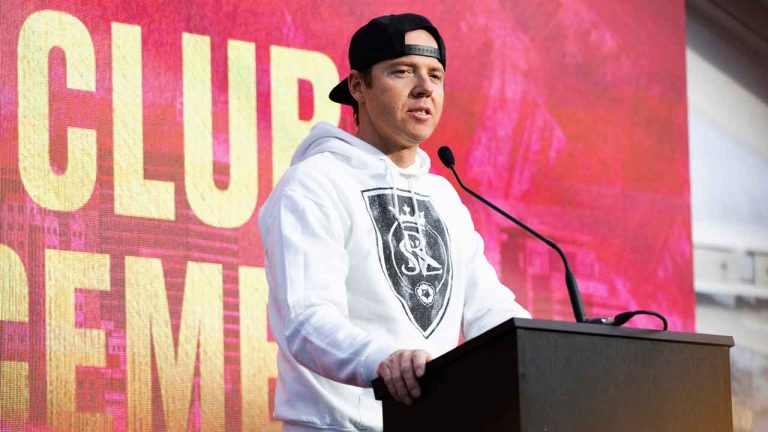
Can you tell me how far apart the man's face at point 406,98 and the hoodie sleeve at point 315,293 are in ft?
1.11

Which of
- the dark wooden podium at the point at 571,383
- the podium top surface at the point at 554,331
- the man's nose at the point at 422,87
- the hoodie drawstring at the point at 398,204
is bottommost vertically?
the dark wooden podium at the point at 571,383

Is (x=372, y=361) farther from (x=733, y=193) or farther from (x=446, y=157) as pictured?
(x=733, y=193)

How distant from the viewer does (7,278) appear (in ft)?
10.5

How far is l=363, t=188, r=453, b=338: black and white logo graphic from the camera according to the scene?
8.68 ft

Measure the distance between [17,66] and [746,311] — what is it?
8.91ft

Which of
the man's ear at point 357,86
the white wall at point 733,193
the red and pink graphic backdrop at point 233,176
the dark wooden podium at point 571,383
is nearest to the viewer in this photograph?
the dark wooden podium at point 571,383

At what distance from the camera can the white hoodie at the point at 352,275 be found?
7.92ft

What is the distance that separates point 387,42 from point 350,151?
0.28m

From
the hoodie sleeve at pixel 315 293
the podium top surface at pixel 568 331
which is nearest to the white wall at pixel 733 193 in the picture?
the hoodie sleeve at pixel 315 293

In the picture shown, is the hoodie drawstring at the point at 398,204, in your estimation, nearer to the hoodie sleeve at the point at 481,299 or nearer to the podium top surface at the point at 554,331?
the hoodie sleeve at the point at 481,299

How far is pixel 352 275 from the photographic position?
2617mm

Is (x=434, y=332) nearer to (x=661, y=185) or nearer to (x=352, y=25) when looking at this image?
(x=352, y=25)

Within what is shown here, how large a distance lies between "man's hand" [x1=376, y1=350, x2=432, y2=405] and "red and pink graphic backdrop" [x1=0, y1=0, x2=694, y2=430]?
137cm

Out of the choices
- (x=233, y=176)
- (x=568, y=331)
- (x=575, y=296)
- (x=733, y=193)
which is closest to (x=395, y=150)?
(x=575, y=296)
